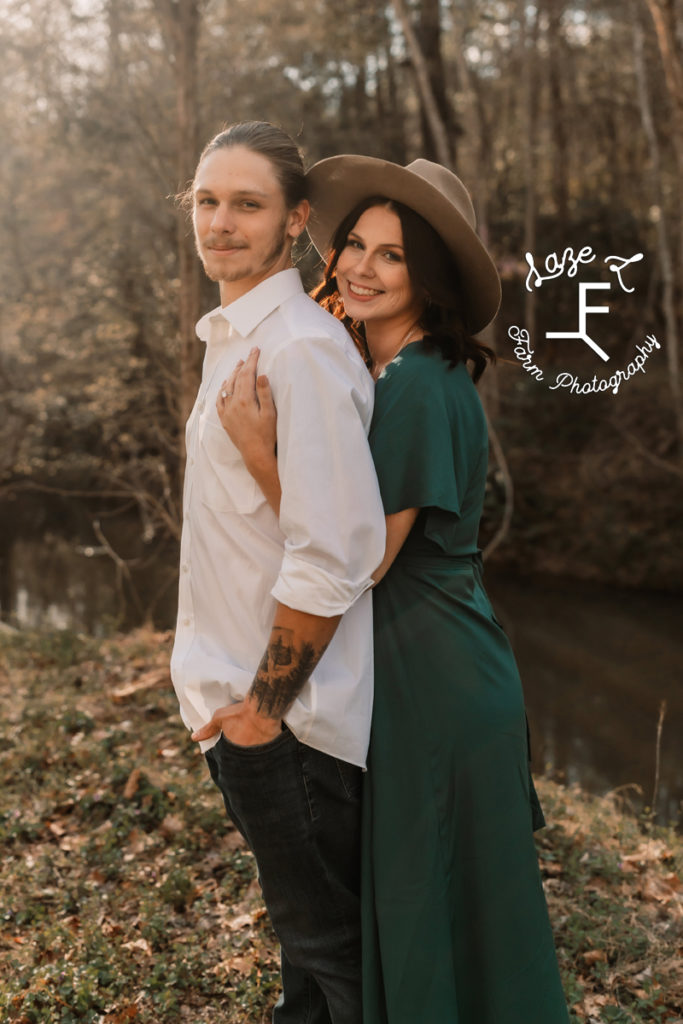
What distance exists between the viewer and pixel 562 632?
34.8ft

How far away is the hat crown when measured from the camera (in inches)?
84.4

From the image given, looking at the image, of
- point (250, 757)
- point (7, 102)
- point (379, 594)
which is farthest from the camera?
point (7, 102)

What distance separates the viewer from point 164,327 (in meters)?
9.88

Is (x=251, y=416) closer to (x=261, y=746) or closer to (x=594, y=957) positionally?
(x=261, y=746)

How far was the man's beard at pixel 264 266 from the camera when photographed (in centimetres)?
199

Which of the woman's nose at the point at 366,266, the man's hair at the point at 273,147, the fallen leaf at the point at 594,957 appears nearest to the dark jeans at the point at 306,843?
the woman's nose at the point at 366,266

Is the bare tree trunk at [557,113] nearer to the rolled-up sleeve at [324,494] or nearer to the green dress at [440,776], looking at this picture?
the green dress at [440,776]

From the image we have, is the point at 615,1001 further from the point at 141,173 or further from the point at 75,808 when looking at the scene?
the point at 141,173

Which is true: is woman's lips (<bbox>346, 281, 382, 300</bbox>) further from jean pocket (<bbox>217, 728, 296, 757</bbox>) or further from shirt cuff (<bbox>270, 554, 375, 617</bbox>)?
jean pocket (<bbox>217, 728, 296, 757</bbox>)

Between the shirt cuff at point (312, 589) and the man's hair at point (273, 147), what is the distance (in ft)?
2.75

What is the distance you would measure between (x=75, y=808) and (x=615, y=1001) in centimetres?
252

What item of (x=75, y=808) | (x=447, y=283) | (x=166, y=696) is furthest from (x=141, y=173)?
(x=447, y=283)
